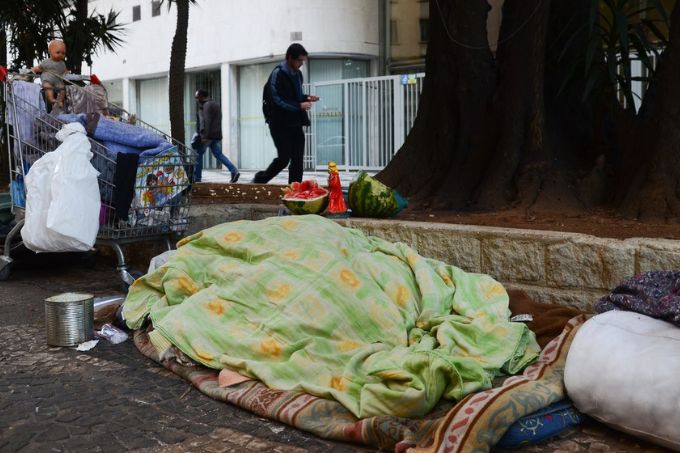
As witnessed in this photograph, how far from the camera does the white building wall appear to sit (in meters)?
19.2

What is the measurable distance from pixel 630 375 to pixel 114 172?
403 centimetres

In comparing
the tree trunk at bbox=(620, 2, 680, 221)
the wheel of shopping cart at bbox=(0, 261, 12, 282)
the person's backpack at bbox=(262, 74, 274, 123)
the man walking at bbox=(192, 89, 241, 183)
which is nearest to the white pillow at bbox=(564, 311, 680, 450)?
the tree trunk at bbox=(620, 2, 680, 221)

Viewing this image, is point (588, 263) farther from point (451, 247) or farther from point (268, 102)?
point (268, 102)

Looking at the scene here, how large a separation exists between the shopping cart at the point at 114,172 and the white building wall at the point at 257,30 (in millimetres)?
13288

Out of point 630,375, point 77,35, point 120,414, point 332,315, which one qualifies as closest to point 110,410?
point 120,414

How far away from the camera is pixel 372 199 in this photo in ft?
18.6

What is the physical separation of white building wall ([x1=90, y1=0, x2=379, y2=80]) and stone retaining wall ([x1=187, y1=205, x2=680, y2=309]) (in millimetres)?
14613

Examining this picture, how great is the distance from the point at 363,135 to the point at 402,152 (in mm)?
9824

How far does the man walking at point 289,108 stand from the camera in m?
8.75

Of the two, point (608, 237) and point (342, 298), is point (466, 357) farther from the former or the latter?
point (608, 237)

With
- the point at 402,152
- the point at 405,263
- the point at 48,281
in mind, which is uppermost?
the point at 402,152

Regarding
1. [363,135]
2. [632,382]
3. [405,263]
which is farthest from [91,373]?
[363,135]

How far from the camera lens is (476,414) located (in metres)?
2.72

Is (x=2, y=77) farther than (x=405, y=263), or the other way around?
(x=2, y=77)
